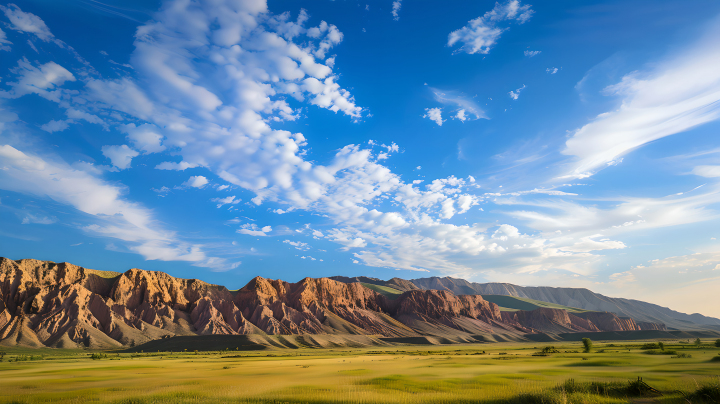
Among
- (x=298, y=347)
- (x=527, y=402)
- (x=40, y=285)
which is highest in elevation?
(x=40, y=285)

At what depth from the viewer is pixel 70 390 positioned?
2992cm

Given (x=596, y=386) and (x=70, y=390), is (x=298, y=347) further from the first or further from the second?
(x=596, y=386)

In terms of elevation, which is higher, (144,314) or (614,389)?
(144,314)

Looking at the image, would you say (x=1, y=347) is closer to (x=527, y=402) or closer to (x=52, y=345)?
(x=52, y=345)

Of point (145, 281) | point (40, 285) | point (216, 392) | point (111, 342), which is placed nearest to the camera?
point (216, 392)

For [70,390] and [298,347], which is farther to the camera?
[298,347]

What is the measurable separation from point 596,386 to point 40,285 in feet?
644

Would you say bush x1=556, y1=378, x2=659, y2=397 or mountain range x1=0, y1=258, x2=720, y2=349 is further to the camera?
mountain range x1=0, y1=258, x2=720, y2=349

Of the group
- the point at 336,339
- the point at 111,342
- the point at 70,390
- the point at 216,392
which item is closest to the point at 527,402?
the point at 216,392

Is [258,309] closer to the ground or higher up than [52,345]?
higher up

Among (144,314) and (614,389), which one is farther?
(144,314)

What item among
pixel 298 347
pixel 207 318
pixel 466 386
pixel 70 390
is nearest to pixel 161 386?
pixel 70 390

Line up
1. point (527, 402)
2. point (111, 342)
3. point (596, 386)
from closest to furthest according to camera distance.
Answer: point (527, 402), point (596, 386), point (111, 342)

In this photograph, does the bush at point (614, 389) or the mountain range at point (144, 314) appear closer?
the bush at point (614, 389)
